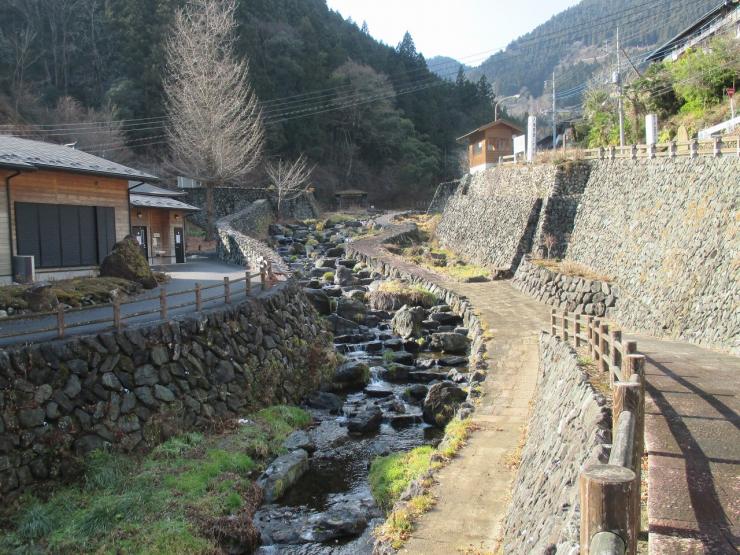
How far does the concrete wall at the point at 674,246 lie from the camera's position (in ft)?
44.0

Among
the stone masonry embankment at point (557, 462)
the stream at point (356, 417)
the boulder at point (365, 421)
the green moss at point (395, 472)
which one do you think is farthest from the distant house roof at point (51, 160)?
the stone masonry embankment at point (557, 462)

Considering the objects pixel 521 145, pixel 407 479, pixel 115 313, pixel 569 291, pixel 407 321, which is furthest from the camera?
pixel 521 145

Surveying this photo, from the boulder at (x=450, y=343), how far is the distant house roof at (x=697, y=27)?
3246 cm

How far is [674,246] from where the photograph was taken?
16469 mm

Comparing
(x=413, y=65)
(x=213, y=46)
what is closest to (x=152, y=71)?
(x=213, y=46)

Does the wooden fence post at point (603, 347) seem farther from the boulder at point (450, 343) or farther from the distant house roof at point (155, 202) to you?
the distant house roof at point (155, 202)

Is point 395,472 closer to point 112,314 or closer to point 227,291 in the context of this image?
point 227,291

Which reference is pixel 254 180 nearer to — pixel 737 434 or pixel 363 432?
pixel 363 432

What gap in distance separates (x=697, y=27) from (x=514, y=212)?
25329 mm

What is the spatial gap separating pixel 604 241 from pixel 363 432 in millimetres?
14355

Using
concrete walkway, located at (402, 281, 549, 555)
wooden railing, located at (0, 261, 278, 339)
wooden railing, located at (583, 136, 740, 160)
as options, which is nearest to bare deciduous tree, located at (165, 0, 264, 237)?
wooden railing, located at (0, 261, 278, 339)

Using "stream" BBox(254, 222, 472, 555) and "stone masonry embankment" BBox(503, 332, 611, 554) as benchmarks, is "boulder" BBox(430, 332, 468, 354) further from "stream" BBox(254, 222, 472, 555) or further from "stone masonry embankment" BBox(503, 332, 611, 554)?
"stone masonry embankment" BBox(503, 332, 611, 554)

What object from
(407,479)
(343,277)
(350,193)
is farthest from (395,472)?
(350,193)

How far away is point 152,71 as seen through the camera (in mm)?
48750
